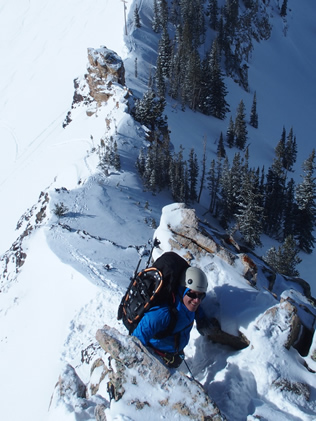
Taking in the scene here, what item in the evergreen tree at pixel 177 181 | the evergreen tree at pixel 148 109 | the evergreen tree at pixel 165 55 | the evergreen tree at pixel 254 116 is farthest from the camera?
the evergreen tree at pixel 254 116

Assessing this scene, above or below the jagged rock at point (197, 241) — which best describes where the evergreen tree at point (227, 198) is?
below

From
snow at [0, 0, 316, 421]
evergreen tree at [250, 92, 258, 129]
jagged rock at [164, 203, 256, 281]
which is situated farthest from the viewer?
evergreen tree at [250, 92, 258, 129]

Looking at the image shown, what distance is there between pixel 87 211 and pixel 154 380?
57.8 ft

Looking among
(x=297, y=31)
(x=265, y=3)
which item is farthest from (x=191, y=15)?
(x=297, y=31)

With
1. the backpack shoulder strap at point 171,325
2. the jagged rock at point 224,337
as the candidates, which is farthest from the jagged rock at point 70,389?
the jagged rock at point 224,337

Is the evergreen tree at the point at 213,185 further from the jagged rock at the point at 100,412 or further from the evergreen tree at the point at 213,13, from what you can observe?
the evergreen tree at the point at 213,13

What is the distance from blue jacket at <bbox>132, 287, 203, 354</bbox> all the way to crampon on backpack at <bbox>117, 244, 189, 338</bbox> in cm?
10

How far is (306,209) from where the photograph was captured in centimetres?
4306

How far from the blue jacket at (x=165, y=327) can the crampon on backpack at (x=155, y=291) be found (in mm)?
100

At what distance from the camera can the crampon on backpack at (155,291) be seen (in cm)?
621

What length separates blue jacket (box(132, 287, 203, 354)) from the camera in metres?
6.09

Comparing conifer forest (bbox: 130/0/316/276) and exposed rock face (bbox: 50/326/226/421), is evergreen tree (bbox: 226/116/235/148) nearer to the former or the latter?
conifer forest (bbox: 130/0/316/276)

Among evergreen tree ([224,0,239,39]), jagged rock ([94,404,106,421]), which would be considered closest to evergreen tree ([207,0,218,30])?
evergreen tree ([224,0,239,39])

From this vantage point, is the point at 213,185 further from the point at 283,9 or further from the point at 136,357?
the point at 283,9
